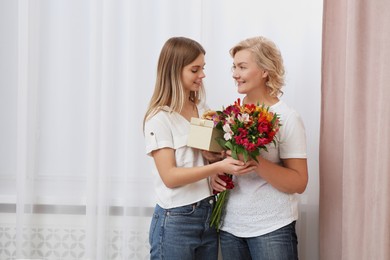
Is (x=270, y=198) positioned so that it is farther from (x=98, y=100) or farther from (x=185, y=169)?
(x=98, y=100)

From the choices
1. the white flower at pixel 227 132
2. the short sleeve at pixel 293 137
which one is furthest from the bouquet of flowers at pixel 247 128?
the short sleeve at pixel 293 137

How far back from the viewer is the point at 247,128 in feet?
6.23

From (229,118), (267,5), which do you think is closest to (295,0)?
(267,5)

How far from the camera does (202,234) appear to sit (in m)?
2.15

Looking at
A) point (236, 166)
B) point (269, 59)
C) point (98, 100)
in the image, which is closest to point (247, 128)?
point (236, 166)

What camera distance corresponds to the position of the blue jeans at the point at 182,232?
2.08m

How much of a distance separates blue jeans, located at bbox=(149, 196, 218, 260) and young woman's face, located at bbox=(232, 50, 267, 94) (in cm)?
48

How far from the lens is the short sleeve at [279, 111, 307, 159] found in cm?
209

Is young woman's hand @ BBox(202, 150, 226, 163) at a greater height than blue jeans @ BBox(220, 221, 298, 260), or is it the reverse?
young woman's hand @ BBox(202, 150, 226, 163)

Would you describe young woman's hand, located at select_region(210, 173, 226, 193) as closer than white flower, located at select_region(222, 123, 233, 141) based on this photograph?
No

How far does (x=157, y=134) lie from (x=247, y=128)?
0.38m

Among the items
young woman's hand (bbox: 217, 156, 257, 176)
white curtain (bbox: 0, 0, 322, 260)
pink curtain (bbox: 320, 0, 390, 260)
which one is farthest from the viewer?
white curtain (bbox: 0, 0, 322, 260)

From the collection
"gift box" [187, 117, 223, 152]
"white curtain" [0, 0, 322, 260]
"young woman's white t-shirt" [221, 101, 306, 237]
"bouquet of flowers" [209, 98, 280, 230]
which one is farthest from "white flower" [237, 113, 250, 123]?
"white curtain" [0, 0, 322, 260]

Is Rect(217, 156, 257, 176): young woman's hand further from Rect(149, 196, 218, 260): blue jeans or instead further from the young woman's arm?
Rect(149, 196, 218, 260): blue jeans
